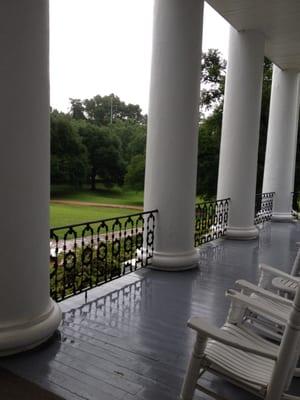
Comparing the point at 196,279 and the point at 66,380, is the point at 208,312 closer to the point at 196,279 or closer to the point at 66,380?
the point at 196,279

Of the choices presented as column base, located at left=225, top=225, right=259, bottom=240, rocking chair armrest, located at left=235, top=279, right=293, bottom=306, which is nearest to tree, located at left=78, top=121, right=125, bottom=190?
column base, located at left=225, top=225, right=259, bottom=240

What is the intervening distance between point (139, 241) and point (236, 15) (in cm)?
499

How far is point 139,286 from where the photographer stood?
5.41 m

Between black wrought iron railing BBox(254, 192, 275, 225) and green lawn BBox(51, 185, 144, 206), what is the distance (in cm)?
2840

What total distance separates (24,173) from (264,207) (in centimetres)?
989

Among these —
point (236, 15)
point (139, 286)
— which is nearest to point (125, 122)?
point (236, 15)

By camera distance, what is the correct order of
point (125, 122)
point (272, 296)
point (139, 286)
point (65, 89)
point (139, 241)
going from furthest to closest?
point (65, 89) → point (125, 122) → point (139, 241) → point (139, 286) → point (272, 296)

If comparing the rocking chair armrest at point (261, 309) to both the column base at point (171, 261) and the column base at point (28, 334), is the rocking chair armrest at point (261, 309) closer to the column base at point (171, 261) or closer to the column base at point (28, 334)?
the column base at point (28, 334)

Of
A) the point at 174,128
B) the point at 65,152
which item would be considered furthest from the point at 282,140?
the point at 65,152

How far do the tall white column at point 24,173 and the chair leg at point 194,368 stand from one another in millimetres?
1469

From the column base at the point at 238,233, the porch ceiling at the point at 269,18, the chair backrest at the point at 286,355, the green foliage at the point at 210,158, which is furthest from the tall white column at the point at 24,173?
the green foliage at the point at 210,158

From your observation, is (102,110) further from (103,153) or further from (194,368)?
(194,368)

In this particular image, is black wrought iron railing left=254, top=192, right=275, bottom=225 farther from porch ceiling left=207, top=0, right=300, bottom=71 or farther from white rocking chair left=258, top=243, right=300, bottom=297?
white rocking chair left=258, top=243, right=300, bottom=297

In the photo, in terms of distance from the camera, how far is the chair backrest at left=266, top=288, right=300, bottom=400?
2.24m
